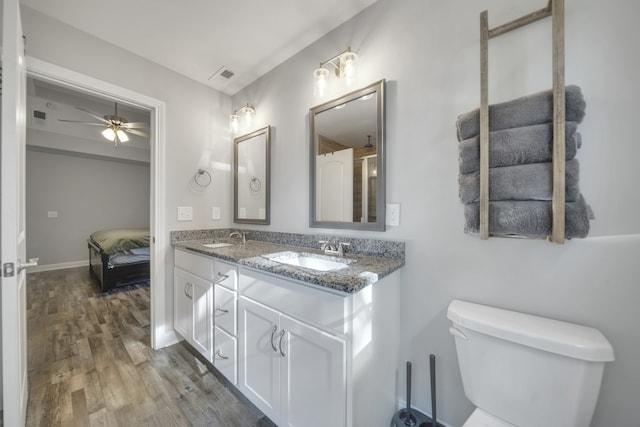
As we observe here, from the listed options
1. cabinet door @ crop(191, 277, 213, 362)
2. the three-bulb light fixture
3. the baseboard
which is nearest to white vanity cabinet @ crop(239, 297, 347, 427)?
cabinet door @ crop(191, 277, 213, 362)

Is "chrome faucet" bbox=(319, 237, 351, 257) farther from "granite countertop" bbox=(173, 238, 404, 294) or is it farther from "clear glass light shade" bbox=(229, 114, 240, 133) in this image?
"clear glass light shade" bbox=(229, 114, 240, 133)

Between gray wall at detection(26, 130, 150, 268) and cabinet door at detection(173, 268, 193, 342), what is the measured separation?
4027mm

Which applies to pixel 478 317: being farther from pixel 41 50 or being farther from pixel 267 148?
pixel 41 50

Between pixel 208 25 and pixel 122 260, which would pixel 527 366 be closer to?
pixel 208 25

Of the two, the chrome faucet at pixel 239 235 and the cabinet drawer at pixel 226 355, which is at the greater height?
the chrome faucet at pixel 239 235

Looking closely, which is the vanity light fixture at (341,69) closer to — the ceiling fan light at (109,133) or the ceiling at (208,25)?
the ceiling at (208,25)

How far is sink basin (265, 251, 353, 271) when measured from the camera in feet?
4.73

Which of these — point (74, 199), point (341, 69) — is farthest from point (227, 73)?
point (74, 199)

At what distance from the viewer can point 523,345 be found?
0.84 meters

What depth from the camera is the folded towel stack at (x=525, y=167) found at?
2.75 ft

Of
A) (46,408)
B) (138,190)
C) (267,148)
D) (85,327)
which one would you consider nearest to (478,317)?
(267,148)

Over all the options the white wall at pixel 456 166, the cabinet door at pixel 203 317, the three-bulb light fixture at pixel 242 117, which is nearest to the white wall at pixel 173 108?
the three-bulb light fixture at pixel 242 117

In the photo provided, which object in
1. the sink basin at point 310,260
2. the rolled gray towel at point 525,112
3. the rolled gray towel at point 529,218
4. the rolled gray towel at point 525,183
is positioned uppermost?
the rolled gray towel at point 525,112

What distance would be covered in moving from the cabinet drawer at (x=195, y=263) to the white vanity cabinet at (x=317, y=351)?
404 mm
